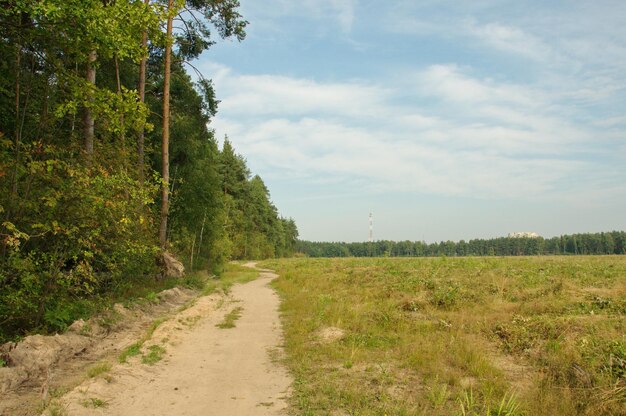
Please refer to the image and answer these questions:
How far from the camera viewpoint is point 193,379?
6801 mm

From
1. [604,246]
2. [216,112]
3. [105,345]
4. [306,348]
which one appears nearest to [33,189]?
[105,345]

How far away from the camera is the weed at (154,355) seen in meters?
7.46

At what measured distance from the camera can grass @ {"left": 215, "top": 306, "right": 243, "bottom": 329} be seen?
11.6 meters

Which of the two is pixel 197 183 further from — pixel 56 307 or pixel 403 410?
pixel 403 410

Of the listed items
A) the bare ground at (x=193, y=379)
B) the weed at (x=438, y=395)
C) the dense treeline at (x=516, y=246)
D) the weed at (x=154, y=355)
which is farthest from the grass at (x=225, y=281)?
the dense treeline at (x=516, y=246)

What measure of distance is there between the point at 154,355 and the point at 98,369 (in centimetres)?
143

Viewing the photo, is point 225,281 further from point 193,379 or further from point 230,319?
point 193,379

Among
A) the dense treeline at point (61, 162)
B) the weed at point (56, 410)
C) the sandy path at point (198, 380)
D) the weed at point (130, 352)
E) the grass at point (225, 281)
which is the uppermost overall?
the dense treeline at point (61, 162)

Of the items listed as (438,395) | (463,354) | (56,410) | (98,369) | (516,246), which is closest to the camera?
(56,410)

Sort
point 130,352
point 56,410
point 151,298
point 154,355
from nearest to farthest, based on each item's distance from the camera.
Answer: point 56,410
point 130,352
point 154,355
point 151,298

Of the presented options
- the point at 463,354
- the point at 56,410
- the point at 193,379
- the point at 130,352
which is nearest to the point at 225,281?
the point at 130,352

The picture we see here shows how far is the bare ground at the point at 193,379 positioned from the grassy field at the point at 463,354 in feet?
1.82

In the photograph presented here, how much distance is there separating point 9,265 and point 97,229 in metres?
1.59

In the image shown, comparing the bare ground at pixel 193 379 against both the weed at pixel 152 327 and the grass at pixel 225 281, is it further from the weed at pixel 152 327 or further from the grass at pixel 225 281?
the grass at pixel 225 281
